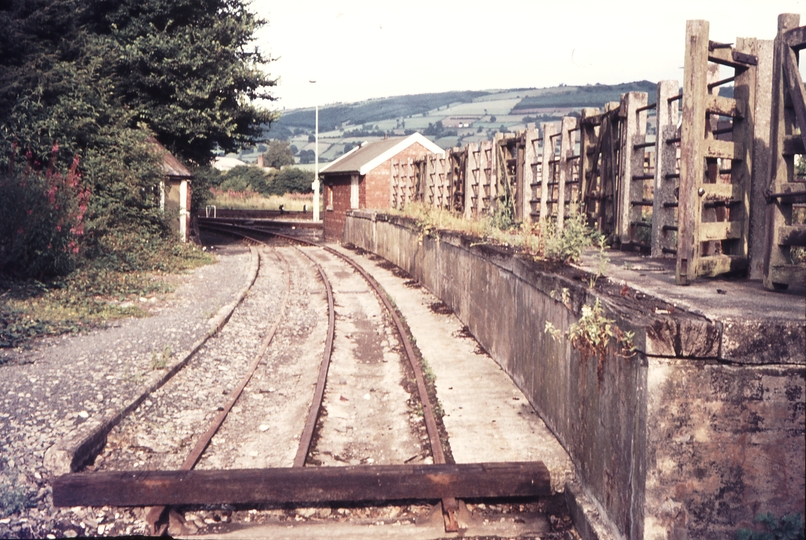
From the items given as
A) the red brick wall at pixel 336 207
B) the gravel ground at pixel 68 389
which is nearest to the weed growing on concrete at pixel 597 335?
the gravel ground at pixel 68 389

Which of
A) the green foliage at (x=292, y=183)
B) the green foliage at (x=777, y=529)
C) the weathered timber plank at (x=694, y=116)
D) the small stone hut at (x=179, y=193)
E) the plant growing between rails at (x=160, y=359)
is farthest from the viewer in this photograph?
the green foliage at (x=292, y=183)

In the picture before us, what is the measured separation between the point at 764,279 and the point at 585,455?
71.6 inches

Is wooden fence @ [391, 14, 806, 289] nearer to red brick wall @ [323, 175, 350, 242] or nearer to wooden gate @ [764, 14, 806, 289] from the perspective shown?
wooden gate @ [764, 14, 806, 289]

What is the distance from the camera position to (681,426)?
151 inches

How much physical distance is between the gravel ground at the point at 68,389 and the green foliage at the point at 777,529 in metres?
3.85

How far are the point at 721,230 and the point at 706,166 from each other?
173 centimetres

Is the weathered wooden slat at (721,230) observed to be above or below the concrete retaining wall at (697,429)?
above

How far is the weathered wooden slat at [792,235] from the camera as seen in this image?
16.0ft

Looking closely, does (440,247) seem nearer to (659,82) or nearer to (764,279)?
(659,82)

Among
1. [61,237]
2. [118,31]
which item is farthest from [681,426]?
[118,31]

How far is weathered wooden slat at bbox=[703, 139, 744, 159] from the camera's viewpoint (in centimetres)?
545

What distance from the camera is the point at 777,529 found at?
379 centimetres

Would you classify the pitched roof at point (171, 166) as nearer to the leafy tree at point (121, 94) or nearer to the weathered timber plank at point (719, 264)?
the leafy tree at point (121, 94)

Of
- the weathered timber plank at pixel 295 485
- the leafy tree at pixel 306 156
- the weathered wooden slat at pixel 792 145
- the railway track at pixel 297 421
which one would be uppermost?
the leafy tree at pixel 306 156
